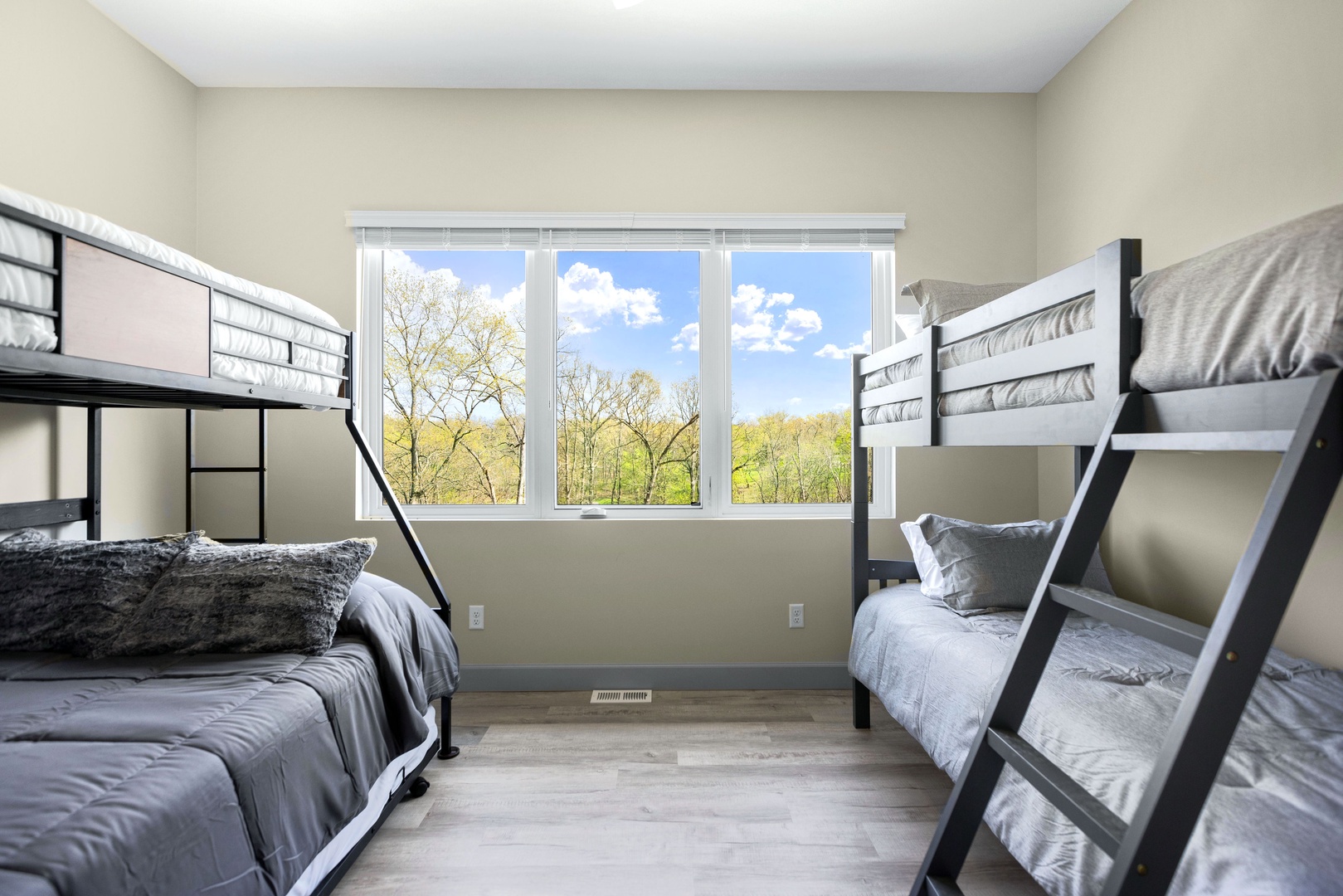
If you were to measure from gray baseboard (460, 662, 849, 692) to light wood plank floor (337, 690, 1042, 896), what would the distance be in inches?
8.0

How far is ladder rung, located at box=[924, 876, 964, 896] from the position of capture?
1.40m

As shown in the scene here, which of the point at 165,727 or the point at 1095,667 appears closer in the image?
the point at 165,727

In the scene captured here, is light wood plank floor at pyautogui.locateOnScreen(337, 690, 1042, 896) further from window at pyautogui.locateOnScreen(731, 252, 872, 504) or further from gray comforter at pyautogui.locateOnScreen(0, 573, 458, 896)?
window at pyautogui.locateOnScreen(731, 252, 872, 504)

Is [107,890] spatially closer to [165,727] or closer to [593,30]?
[165,727]

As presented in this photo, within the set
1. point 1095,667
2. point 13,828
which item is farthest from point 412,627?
point 1095,667

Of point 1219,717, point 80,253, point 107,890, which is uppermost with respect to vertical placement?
point 80,253

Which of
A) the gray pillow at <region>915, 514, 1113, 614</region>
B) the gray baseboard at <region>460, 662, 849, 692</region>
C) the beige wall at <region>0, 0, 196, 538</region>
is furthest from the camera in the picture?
the gray baseboard at <region>460, 662, 849, 692</region>

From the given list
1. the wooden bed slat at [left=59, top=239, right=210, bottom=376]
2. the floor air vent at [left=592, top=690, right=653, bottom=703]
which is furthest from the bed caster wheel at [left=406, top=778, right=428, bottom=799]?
the wooden bed slat at [left=59, top=239, right=210, bottom=376]

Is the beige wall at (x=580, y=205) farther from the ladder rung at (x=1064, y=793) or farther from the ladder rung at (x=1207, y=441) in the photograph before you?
the ladder rung at (x=1207, y=441)

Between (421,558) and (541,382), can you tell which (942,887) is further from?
(541,382)

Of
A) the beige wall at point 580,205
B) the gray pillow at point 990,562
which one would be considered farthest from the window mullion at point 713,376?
the gray pillow at point 990,562

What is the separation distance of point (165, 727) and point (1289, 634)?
2761 millimetres

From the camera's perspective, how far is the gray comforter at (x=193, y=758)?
1.00 metres

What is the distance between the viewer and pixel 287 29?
2.61m
